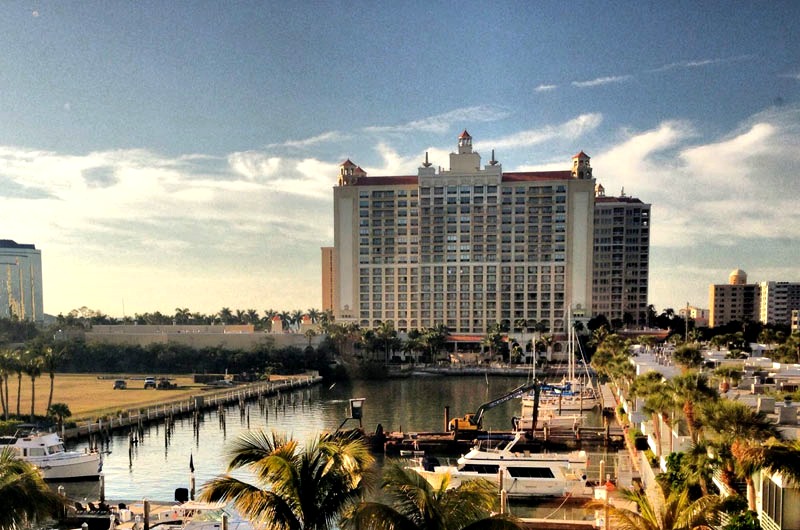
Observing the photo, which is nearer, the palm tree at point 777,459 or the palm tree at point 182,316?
the palm tree at point 777,459

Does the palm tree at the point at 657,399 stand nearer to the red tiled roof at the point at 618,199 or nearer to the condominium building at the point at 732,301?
the red tiled roof at the point at 618,199

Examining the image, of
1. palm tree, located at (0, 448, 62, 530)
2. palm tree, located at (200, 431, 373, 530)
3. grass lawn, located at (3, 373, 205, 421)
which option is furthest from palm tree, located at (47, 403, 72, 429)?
palm tree, located at (200, 431, 373, 530)

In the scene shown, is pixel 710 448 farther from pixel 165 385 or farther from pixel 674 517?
pixel 165 385

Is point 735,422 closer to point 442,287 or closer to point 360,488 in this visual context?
point 360,488

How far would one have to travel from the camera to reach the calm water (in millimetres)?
35594

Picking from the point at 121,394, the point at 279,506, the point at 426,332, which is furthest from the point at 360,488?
the point at 426,332

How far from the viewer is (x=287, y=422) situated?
2143 inches

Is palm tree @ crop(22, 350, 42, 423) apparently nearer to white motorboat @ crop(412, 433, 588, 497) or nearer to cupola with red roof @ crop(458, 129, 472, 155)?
white motorboat @ crop(412, 433, 588, 497)

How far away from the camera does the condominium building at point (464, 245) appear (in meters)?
129

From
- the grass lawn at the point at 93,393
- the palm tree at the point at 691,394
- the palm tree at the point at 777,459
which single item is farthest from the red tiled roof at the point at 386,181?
the palm tree at the point at 777,459

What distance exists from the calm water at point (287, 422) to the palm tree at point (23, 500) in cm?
725

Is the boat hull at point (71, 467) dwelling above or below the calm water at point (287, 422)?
above

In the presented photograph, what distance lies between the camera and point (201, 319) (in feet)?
482

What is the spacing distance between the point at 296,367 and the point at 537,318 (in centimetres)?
5805
